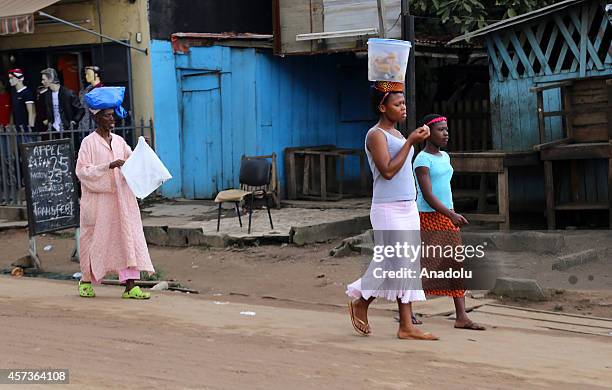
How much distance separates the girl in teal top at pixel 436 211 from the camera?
23.1 ft

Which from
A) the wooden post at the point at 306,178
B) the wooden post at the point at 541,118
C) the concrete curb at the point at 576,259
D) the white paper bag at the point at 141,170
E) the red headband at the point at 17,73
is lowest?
the concrete curb at the point at 576,259

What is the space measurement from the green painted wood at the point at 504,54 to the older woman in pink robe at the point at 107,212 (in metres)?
6.47

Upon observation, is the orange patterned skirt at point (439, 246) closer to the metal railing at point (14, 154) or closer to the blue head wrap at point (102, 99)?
the blue head wrap at point (102, 99)

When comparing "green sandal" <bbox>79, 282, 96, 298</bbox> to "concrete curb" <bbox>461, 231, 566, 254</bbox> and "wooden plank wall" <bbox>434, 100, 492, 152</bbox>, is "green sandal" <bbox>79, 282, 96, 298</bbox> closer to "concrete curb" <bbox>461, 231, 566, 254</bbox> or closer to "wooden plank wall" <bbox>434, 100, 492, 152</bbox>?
"concrete curb" <bbox>461, 231, 566, 254</bbox>

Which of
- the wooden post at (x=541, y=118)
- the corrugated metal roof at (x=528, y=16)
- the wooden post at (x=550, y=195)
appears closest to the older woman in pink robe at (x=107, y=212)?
the wooden post at (x=550, y=195)

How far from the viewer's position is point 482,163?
12164mm

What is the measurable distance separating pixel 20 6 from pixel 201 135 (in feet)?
11.3

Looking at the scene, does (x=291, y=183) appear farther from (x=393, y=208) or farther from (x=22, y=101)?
(x=393, y=208)

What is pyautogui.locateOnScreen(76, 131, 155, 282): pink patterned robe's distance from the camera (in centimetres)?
850

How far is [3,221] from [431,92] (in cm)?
757

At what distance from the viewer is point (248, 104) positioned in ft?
50.8

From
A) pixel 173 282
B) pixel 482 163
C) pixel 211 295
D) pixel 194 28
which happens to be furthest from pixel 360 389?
pixel 194 28

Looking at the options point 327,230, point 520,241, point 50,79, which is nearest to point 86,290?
point 327,230

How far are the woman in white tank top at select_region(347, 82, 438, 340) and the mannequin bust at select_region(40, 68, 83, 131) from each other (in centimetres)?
998
